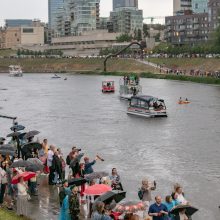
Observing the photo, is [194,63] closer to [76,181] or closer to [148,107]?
[148,107]

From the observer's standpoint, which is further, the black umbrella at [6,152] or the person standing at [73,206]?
the black umbrella at [6,152]

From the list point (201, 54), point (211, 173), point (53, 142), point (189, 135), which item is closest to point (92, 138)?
point (53, 142)

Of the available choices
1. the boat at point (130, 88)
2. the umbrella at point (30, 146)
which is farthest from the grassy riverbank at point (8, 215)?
the boat at point (130, 88)

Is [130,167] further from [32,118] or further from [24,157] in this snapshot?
[32,118]

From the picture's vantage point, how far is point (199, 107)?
8500 centimetres

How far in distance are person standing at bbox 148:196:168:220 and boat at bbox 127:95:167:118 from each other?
50.5 meters

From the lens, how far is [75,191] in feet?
74.8

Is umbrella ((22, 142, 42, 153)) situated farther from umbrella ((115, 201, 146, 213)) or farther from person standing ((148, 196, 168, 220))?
umbrella ((115, 201, 146, 213))

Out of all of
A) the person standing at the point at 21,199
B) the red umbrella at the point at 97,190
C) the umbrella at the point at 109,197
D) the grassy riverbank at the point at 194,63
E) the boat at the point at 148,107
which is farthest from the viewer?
the grassy riverbank at the point at 194,63

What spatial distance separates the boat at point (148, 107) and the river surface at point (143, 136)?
4.19 feet

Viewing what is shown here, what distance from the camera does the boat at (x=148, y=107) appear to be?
238 ft

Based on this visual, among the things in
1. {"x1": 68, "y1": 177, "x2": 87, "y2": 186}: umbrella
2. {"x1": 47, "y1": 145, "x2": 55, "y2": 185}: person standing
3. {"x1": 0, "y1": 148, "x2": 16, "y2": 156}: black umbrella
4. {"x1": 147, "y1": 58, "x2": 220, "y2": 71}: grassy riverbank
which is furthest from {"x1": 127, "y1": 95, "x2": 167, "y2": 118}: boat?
{"x1": 147, "y1": 58, "x2": 220, "y2": 71}: grassy riverbank

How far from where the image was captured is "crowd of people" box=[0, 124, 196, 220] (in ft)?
71.8

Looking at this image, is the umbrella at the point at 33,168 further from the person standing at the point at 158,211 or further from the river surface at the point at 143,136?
the person standing at the point at 158,211
